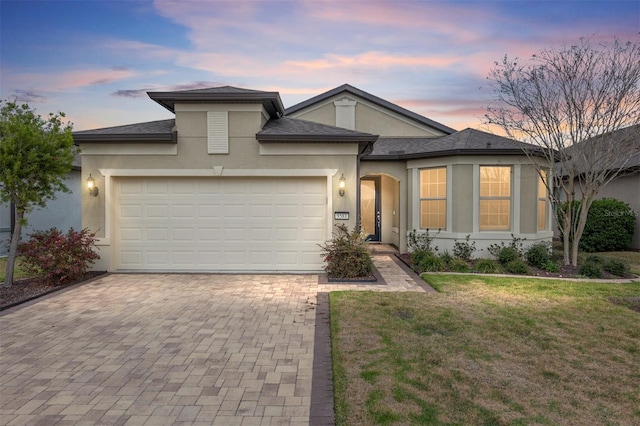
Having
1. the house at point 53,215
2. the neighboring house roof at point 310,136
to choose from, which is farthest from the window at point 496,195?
the house at point 53,215

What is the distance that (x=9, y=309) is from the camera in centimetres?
643

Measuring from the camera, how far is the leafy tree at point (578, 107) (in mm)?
9508

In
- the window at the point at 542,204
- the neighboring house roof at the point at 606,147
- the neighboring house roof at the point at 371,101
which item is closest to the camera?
the neighboring house roof at the point at 606,147

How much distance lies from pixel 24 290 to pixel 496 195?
1198cm

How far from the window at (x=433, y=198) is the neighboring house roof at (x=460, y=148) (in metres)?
0.64

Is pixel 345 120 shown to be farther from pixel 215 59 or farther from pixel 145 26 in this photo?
pixel 145 26

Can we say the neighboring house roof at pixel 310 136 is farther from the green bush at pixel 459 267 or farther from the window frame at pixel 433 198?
the green bush at pixel 459 267

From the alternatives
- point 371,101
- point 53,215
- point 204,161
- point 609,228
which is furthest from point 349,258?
point 53,215

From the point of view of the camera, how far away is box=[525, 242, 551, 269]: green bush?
992cm

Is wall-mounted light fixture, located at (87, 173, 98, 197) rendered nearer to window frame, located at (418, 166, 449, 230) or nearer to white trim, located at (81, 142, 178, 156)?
white trim, located at (81, 142, 178, 156)

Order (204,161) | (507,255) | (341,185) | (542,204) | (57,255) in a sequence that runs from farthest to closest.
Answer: (542,204) < (507,255) < (204,161) < (341,185) < (57,255)

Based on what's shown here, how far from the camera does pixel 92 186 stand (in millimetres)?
9359

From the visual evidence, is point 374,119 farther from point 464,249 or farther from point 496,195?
point 464,249

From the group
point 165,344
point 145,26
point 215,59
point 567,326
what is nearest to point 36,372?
point 165,344
